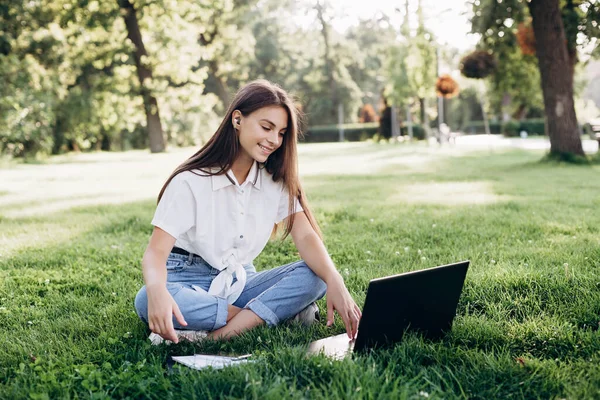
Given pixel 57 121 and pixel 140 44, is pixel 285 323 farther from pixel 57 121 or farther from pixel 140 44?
pixel 57 121

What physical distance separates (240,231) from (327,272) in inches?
19.0

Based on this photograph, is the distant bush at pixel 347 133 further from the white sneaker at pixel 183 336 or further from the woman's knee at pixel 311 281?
the white sneaker at pixel 183 336

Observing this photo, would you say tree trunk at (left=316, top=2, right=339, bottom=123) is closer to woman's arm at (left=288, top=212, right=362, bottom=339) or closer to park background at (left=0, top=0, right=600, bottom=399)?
park background at (left=0, top=0, right=600, bottom=399)

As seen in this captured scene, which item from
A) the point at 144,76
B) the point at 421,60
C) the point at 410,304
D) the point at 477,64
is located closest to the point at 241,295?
the point at 410,304

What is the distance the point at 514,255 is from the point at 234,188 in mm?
2186

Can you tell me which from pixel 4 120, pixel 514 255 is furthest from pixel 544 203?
pixel 4 120

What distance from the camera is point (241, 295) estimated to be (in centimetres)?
284

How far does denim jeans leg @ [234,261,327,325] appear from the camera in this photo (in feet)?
8.53

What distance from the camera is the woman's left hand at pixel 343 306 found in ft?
7.97

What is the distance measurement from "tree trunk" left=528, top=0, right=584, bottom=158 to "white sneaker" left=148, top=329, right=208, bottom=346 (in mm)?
10344

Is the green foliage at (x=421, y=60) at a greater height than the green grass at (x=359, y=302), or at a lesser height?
greater

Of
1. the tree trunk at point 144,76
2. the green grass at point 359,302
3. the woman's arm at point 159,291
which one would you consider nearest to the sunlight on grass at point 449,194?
the green grass at point 359,302

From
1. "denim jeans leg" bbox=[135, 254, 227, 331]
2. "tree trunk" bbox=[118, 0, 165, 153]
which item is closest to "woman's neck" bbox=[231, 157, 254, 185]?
"denim jeans leg" bbox=[135, 254, 227, 331]

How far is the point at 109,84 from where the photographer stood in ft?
72.0
